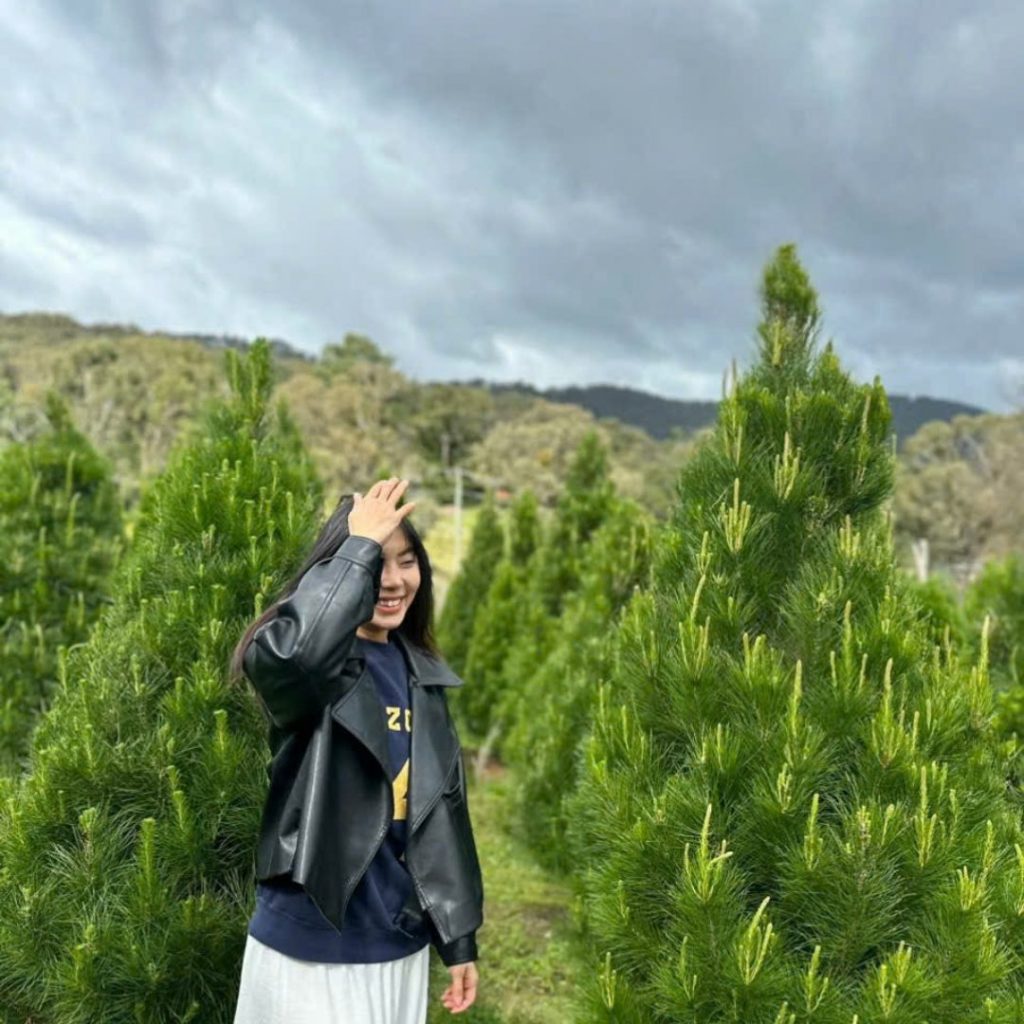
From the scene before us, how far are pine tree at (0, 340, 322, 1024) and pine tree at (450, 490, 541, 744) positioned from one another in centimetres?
753

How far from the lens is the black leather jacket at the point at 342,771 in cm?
188

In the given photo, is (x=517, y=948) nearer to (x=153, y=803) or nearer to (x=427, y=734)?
(x=153, y=803)

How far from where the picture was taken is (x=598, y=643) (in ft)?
18.1

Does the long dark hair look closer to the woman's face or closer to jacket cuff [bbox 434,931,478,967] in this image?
the woman's face

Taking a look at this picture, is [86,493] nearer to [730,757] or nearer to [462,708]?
[730,757]

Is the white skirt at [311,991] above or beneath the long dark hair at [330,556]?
beneath

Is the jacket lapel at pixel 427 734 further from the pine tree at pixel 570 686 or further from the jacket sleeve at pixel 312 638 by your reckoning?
the pine tree at pixel 570 686

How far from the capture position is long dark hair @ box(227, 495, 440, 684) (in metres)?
2.08

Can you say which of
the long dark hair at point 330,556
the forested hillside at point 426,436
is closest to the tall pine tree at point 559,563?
the long dark hair at point 330,556

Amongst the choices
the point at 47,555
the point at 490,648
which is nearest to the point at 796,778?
the point at 47,555

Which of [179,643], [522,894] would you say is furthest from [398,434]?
[179,643]

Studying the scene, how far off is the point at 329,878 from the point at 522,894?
18.9 ft

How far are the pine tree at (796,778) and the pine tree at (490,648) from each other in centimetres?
778

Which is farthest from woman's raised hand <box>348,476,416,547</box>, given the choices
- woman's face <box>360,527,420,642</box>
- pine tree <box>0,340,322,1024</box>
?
pine tree <box>0,340,322,1024</box>
